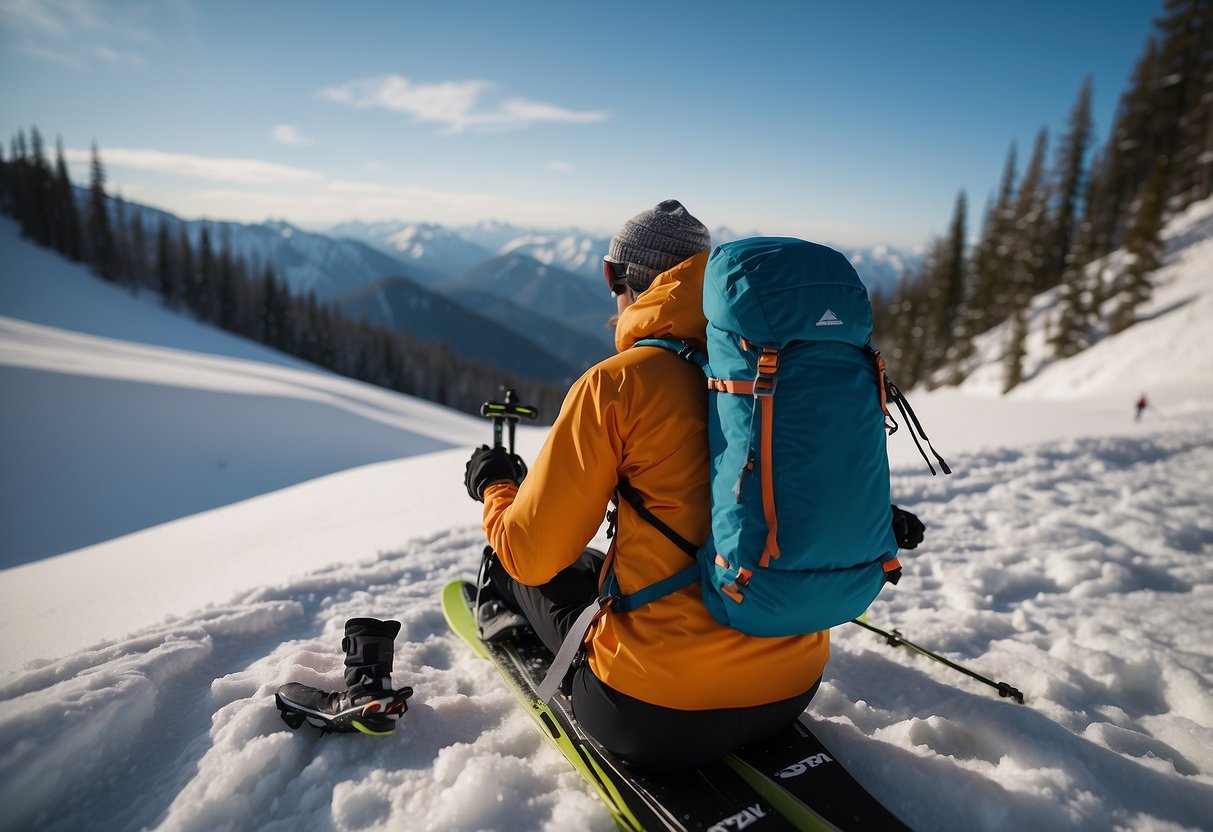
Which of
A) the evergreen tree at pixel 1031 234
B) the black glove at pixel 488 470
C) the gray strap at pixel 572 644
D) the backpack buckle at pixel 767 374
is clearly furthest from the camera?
the evergreen tree at pixel 1031 234

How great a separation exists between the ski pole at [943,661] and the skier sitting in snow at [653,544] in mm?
1194

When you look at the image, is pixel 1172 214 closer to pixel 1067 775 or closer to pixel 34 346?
pixel 1067 775

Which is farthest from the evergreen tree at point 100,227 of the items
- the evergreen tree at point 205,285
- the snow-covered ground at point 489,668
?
the snow-covered ground at point 489,668

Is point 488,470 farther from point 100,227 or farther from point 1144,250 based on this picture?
point 100,227

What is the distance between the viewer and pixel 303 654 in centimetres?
302

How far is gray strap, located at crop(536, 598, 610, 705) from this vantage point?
2.25 meters

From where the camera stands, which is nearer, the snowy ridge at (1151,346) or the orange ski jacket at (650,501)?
the orange ski jacket at (650,501)

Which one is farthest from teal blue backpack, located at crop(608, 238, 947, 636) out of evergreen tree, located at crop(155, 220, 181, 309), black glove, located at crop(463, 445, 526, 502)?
evergreen tree, located at crop(155, 220, 181, 309)

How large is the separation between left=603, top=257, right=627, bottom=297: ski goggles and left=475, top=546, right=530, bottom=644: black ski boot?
63.9 inches

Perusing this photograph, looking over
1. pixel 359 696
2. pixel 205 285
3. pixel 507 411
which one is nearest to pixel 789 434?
pixel 507 411

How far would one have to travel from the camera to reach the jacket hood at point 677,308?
2.12 m

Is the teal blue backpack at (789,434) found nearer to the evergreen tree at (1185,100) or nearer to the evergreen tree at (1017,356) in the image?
the evergreen tree at (1017,356)

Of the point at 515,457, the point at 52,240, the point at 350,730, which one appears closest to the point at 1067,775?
the point at 515,457

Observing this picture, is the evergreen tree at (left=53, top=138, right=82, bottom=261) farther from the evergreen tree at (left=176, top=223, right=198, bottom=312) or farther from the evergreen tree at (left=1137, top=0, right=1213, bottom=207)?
the evergreen tree at (left=1137, top=0, right=1213, bottom=207)
